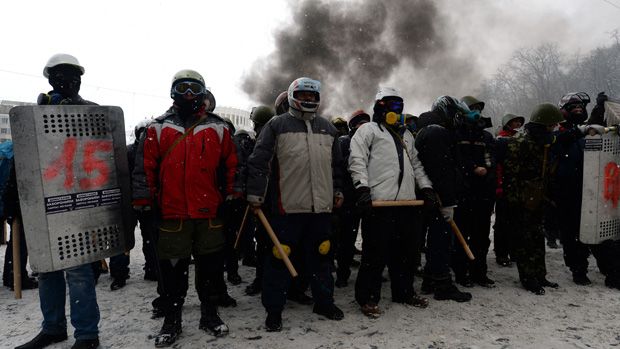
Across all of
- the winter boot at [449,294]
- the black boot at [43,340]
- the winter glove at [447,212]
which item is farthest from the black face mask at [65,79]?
the winter boot at [449,294]

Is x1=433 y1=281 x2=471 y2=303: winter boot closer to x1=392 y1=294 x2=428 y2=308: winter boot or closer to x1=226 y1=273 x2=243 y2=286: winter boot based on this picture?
x1=392 y1=294 x2=428 y2=308: winter boot

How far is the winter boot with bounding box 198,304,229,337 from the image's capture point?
3.33m

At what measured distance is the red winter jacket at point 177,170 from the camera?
3.21 m

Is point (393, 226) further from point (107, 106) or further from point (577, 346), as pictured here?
point (107, 106)

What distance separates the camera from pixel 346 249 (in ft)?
16.2

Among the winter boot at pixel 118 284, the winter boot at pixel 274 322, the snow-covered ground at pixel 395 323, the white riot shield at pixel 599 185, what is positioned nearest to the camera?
the snow-covered ground at pixel 395 323

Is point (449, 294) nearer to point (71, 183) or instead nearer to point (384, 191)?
point (384, 191)

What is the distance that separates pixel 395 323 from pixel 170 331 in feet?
6.36

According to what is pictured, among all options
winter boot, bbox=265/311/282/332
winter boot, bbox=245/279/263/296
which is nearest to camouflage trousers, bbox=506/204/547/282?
winter boot, bbox=265/311/282/332

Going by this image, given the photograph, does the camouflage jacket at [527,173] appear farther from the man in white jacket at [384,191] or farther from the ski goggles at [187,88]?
the ski goggles at [187,88]

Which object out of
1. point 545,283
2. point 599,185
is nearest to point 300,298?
point 545,283

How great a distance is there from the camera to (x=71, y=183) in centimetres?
301

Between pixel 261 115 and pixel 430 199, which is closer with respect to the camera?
pixel 430 199

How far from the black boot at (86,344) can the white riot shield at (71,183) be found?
0.62 metres
